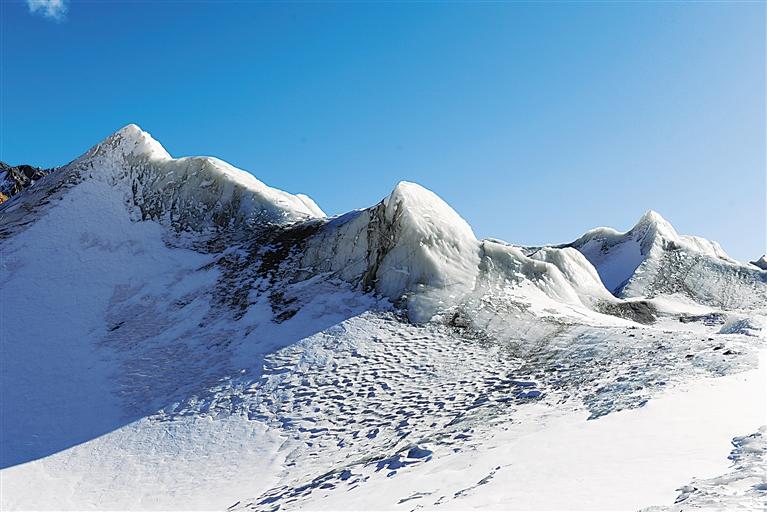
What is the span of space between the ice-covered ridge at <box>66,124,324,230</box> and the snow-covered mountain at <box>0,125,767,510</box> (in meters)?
0.17

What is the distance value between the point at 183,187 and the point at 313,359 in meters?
21.6

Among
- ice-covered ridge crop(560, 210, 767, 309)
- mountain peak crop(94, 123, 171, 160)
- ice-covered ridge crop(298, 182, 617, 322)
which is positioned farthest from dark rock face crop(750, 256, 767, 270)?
mountain peak crop(94, 123, 171, 160)

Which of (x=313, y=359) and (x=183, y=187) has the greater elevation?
(x=183, y=187)

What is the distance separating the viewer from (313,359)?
22.5 m

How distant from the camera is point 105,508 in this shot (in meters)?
15.5

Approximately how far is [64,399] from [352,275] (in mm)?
14464

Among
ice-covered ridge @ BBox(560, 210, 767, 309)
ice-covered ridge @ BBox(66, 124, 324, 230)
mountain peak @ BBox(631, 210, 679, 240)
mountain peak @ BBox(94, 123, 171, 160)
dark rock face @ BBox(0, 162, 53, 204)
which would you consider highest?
dark rock face @ BBox(0, 162, 53, 204)

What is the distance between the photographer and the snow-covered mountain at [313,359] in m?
11.1

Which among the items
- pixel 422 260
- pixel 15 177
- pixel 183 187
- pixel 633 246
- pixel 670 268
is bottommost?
pixel 670 268

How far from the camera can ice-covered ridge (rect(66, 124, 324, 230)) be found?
36.1 metres

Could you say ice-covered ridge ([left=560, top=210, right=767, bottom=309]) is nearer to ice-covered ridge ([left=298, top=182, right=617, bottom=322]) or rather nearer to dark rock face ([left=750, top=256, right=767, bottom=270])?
dark rock face ([left=750, top=256, right=767, bottom=270])

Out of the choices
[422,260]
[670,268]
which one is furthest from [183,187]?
[670,268]

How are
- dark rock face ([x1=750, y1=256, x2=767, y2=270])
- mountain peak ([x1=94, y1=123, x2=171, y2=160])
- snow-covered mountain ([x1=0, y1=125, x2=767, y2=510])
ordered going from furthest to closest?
1. dark rock face ([x1=750, y1=256, x2=767, y2=270])
2. mountain peak ([x1=94, y1=123, x2=171, y2=160])
3. snow-covered mountain ([x1=0, y1=125, x2=767, y2=510])

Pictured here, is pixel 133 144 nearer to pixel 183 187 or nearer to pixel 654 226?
pixel 183 187
